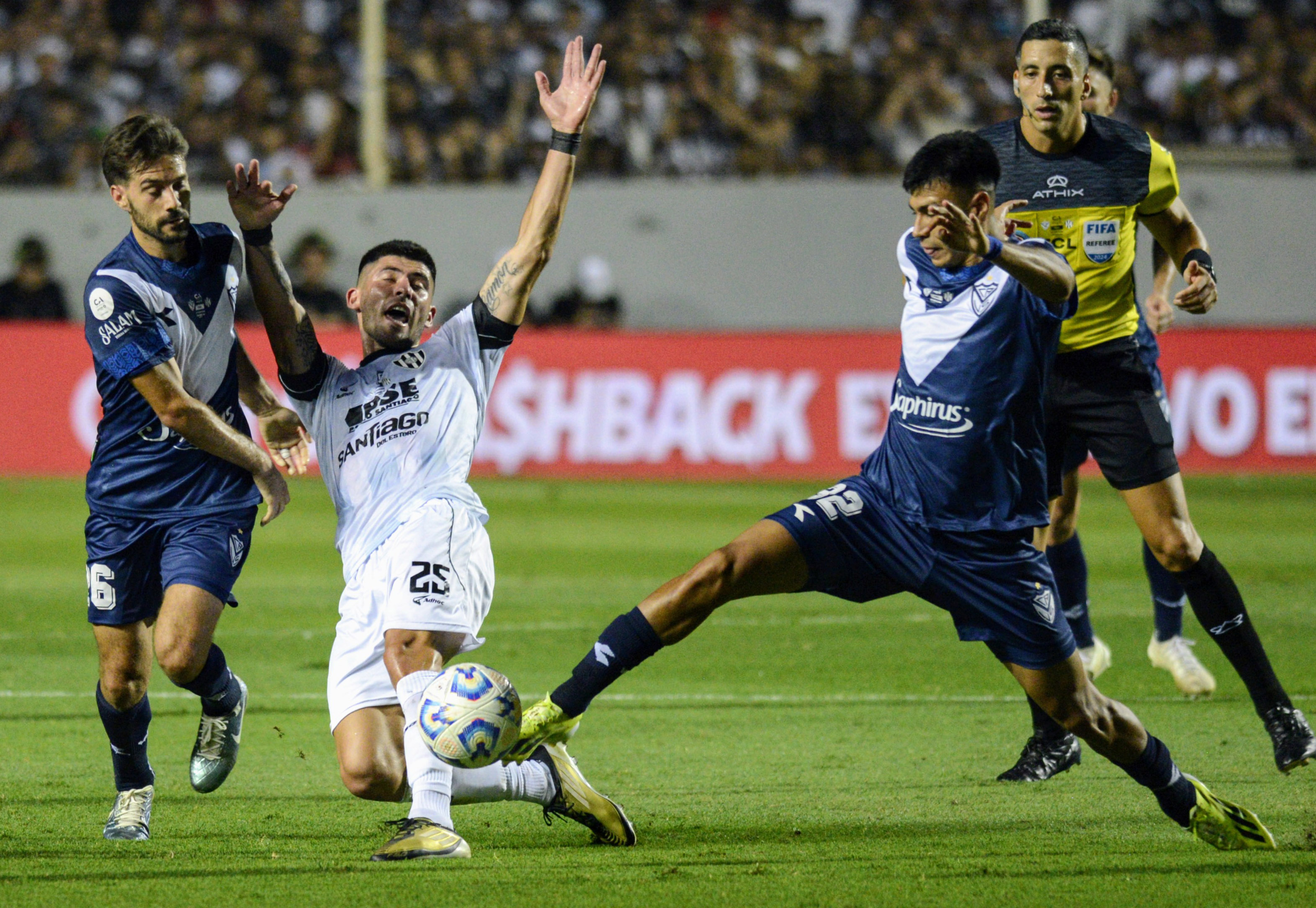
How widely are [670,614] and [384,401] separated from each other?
114 centimetres

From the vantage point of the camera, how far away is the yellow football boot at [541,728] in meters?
4.77

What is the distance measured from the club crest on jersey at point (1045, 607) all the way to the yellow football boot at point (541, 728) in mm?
1365

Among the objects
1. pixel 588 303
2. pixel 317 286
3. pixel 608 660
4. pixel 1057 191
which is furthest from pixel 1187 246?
pixel 317 286

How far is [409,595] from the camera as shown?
4.91 meters

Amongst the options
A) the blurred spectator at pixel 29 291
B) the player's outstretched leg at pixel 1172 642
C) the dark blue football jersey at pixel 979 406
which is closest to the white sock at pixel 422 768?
the dark blue football jersey at pixel 979 406

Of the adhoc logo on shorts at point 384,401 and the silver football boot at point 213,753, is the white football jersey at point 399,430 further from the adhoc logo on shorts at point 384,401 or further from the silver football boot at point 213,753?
the silver football boot at point 213,753

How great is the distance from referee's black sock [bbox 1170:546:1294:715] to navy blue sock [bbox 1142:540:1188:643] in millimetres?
1604

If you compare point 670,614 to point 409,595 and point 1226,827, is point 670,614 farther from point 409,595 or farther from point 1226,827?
point 1226,827

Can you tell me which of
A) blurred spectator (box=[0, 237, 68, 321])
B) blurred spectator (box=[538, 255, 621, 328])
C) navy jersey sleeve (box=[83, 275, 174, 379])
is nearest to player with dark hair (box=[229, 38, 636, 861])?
navy jersey sleeve (box=[83, 275, 174, 379])

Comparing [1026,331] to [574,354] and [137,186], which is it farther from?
[574,354]

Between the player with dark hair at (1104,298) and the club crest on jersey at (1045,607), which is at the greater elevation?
the player with dark hair at (1104,298)

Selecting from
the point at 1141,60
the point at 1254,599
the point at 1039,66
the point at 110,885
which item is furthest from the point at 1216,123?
the point at 110,885

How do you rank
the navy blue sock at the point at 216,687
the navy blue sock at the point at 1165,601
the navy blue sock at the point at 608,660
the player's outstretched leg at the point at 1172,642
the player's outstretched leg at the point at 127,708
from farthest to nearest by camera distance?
the navy blue sock at the point at 1165,601 < the player's outstretched leg at the point at 1172,642 < the navy blue sock at the point at 216,687 < the player's outstretched leg at the point at 127,708 < the navy blue sock at the point at 608,660

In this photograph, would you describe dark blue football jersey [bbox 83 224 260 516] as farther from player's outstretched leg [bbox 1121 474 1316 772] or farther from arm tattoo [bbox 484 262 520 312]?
player's outstretched leg [bbox 1121 474 1316 772]
